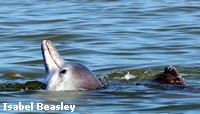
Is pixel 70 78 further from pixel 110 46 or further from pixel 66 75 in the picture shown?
pixel 110 46

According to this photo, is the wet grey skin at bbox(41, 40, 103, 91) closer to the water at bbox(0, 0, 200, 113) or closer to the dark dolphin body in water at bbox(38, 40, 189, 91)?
the dark dolphin body in water at bbox(38, 40, 189, 91)

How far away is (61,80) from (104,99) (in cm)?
63

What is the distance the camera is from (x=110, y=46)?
15.4 meters

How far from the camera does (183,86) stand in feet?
35.5

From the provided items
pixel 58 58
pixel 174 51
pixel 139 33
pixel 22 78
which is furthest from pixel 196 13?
pixel 58 58

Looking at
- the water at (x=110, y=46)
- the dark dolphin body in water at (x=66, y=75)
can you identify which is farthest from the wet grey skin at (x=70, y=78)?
the water at (x=110, y=46)

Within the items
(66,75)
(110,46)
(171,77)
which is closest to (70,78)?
(66,75)

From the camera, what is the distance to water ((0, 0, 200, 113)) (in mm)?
10266

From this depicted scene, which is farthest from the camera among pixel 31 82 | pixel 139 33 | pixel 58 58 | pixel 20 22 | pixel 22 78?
pixel 20 22

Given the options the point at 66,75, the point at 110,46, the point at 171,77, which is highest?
the point at 66,75

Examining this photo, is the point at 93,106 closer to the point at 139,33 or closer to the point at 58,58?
the point at 58,58

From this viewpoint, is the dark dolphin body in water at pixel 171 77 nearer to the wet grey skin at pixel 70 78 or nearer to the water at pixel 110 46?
the water at pixel 110 46

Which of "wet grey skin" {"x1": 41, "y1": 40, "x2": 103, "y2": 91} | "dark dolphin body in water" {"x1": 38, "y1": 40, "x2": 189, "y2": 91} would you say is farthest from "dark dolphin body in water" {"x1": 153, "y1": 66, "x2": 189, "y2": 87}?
"wet grey skin" {"x1": 41, "y1": 40, "x2": 103, "y2": 91}

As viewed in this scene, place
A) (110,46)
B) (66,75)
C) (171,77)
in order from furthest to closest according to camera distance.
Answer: (110,46)
(171,77)
(66,75)
